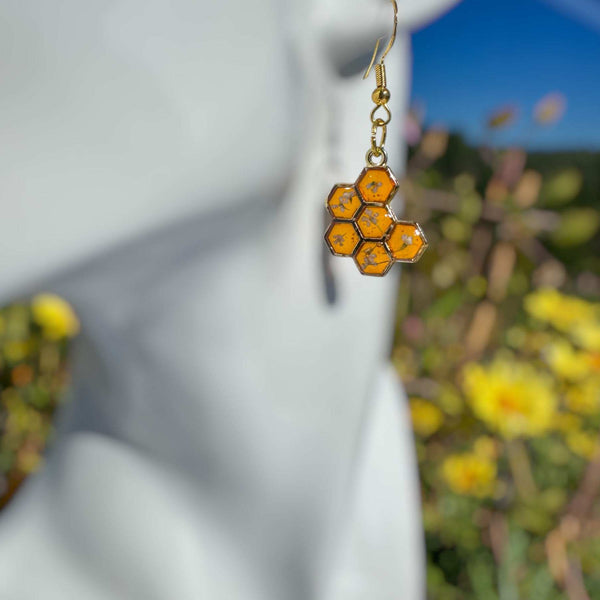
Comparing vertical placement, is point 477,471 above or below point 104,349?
below

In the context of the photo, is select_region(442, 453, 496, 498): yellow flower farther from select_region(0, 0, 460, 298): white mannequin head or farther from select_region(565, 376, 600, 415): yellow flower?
A: select_region(0, 0, 460, 298): white mannequin head

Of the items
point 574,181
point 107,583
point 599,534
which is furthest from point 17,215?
point 574,181

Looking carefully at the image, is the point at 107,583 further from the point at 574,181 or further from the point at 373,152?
the point at 574,181

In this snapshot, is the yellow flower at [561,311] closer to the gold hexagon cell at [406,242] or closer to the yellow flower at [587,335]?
the yellow flower at [587,335]

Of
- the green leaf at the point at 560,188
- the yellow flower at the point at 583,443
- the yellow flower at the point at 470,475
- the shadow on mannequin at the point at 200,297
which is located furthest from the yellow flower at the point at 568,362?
the shadow on mannequin at the point at 200,297

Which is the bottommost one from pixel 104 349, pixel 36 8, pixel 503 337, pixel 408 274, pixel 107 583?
pixel 503 337

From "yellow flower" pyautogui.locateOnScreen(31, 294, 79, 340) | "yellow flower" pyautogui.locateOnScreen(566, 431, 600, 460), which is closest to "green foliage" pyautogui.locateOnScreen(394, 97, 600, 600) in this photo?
"yellow flower" pyautogui.locateOnScreen(566, 431, 600, 460)
